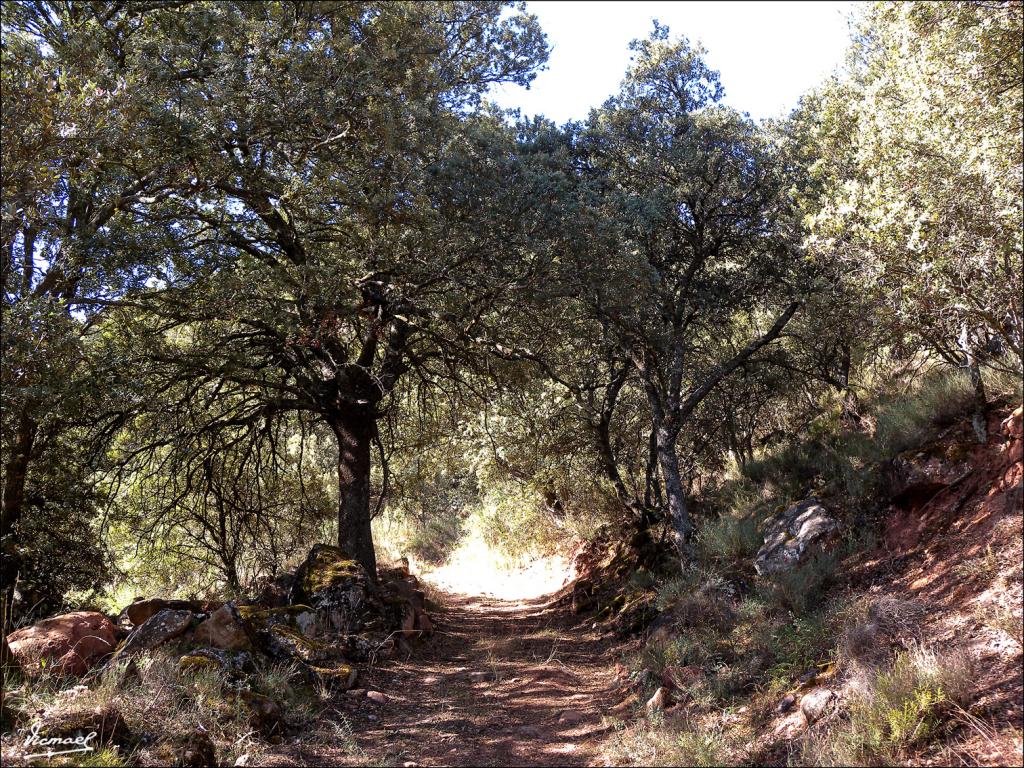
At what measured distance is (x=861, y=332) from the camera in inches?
356

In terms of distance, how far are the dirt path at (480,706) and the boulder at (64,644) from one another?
1.95 m

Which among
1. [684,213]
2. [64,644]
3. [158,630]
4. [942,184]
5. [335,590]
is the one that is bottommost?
[335,590]

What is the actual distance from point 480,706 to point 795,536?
4.83 metres

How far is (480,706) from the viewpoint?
7.49 metres

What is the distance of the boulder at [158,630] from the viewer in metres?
6.53

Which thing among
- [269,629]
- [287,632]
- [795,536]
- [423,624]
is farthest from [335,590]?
[795,536]

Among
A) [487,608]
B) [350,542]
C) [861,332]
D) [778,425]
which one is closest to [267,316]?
[350,542]

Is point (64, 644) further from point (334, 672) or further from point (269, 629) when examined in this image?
point (334, 672)

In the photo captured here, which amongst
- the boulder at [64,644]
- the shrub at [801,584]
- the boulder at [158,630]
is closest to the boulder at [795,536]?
the shrub at [801,584]

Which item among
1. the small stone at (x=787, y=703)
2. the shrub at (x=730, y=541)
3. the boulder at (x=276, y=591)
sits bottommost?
the small stone at (x=787, y=703)

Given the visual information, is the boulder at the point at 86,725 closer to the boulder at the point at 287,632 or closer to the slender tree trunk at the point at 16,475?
the boulder at the point at 287,632

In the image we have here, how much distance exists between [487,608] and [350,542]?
531 cm

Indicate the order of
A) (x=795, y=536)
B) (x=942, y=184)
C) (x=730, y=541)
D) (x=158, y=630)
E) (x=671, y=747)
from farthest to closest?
(x=730, y=541)
(x=795, y=536)
(x=158, y=630)
(x=942, y=184)
(x=671, y=747)

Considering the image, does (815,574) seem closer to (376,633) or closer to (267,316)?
(376,633)
